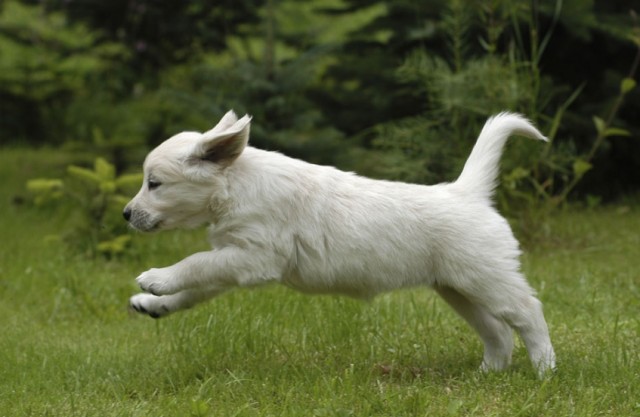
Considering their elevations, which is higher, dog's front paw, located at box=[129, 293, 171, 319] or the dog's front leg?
the dog's front leg

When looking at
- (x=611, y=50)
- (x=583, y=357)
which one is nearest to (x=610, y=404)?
(x=583, y=357)

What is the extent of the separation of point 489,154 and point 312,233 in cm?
100

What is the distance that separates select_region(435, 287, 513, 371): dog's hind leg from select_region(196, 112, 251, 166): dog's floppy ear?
4.04 ft

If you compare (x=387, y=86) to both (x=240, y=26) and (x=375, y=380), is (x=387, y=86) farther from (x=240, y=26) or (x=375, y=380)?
(x=375, y=380)

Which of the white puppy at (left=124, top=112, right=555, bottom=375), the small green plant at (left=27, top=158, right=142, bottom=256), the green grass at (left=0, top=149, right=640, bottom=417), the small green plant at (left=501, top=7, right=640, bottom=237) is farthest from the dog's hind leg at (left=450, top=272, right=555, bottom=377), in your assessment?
the small green plant at (left=27, top=158, right=142, bottom=256)

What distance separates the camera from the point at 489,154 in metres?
5.07

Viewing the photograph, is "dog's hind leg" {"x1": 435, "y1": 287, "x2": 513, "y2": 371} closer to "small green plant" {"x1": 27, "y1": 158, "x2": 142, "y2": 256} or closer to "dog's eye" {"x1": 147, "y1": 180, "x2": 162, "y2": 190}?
"dog's eye" {"x1": 147, "y1": 180, "x2": 162, "y2": 190}

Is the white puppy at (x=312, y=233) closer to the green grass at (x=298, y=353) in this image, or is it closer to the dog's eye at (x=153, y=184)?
the dog's eye at (x=153, y=184)

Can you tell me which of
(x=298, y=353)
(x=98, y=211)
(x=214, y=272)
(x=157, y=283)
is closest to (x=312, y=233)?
(x=214, y=272)

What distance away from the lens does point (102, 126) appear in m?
11.8

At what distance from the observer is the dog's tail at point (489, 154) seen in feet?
16.5

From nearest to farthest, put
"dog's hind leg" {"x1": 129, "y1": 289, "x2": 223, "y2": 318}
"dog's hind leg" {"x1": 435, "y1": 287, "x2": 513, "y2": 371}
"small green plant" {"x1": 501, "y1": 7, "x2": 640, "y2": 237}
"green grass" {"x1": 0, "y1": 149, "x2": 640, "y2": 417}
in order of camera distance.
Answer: "green grass" {"x1": 0, "y1": 149, "x2": 640, "y2": 417}, "dog's hind leg" {"x1": 129, "y1": 289, "x2": 223, "y2": 318}, "dog's hind leg" {"x1": 435, "y1": 287, "x2": 513, "y2": 371}, "small green plant" {"x1": 501, "y1": 7, "x2": 640, "y2": 237}

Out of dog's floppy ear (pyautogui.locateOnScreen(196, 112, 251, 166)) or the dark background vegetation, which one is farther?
the dark background vegetation

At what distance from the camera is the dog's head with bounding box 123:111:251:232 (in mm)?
4758
